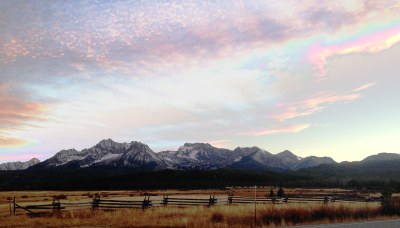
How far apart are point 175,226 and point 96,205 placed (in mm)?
20093

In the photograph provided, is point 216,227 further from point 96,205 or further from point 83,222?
point 96,205

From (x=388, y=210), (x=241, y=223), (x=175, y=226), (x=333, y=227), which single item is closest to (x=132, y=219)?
(x=175, y=226)

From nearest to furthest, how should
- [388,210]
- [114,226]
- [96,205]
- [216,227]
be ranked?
[216,227] → [114,226] → [388,210] → [96,205]

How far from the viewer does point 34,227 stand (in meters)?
23.2

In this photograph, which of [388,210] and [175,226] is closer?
[175,226]

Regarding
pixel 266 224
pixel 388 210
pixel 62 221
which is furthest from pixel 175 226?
pixel 388 210

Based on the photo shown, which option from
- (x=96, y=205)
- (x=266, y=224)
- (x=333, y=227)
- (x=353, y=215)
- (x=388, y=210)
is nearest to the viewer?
(x=333, y=227)

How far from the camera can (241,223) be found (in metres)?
21.7

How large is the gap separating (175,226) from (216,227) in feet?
9.58

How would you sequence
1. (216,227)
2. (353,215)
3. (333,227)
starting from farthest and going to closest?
(353,215) → (216,227) → (333,227)

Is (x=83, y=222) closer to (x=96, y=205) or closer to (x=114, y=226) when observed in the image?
(x=114, y=226)

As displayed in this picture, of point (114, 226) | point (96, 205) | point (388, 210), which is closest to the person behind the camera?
point (114, 226)

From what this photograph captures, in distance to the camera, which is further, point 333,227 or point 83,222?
point 83,222

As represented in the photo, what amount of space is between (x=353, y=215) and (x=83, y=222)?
17.7 meters
